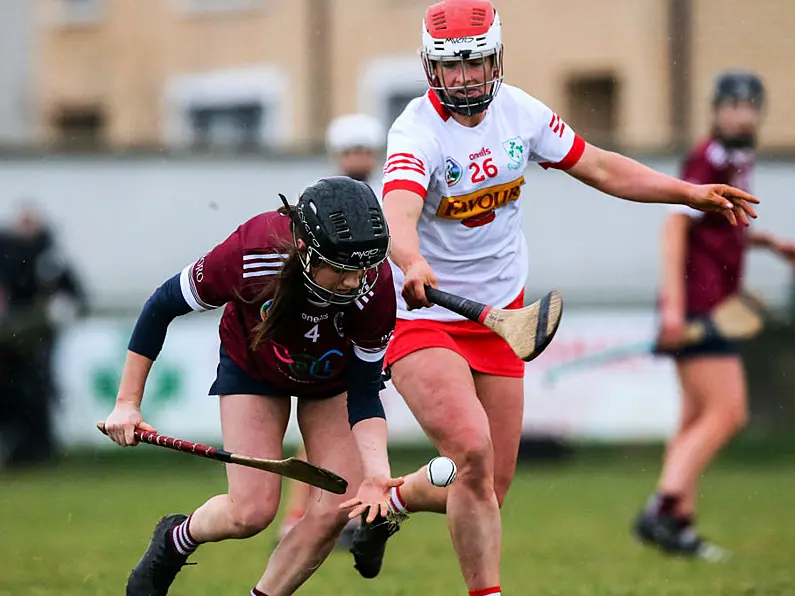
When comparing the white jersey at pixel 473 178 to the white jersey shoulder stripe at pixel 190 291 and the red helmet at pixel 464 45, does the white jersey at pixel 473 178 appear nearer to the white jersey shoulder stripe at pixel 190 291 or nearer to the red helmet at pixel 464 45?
the red helmet at pixel 464 45

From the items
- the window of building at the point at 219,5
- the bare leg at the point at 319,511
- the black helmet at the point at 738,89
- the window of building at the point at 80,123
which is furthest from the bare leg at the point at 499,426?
the window of building at the point at 80,123

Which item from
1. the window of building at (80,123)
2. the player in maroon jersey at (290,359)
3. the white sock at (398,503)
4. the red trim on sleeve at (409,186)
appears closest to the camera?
the player in maroon jersey at (290,359)

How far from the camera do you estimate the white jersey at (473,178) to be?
5.75 meters

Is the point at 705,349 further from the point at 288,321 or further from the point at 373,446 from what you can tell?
the point at 288,321

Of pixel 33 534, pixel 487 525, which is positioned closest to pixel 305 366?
pixel 487 525

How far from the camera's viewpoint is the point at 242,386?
5.71m

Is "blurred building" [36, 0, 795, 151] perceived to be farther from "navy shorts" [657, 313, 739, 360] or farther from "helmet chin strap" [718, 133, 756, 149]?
"navy shorts" [657, 313, 739, 360]

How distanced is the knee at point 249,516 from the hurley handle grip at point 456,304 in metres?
0.98

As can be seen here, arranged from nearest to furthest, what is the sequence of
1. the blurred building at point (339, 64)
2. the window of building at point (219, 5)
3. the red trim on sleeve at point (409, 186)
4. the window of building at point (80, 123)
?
1. the red trim on sleeve at point (409, 186)
2. the blurred building at point (339, 64)
3. the window of building at point (219, 5)
4. the window of building at point (80, 123)

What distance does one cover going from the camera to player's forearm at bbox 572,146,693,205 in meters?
6.02

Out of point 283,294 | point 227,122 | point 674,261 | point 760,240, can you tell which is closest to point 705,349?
point 674,261

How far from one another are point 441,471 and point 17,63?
22.1 m

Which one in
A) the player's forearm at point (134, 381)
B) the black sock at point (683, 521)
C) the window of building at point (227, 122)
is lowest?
the window of building at point (227, 122)

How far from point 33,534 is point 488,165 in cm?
483
